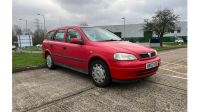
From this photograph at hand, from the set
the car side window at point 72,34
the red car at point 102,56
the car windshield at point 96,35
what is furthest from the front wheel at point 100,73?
the car side window at point 72,34

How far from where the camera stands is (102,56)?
425 centimetres

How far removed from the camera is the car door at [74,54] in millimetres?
4879

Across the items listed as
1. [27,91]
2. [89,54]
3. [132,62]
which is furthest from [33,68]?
[132,62]

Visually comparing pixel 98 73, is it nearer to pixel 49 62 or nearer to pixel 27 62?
pixel 49 62

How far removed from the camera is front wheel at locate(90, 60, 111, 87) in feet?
13.9

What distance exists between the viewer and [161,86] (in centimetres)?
437

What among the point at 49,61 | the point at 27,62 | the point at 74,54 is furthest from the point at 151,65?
the point at 27,62

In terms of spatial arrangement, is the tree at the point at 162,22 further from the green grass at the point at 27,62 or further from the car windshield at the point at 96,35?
the car windshield at the point at 96,35

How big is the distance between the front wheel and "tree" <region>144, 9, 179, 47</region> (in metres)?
20.2

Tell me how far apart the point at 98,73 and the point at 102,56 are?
0.46 metres

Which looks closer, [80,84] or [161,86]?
[161,86]

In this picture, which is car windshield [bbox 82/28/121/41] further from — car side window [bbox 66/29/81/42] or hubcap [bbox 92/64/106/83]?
hubcap [bbox 92/64/106/83]
